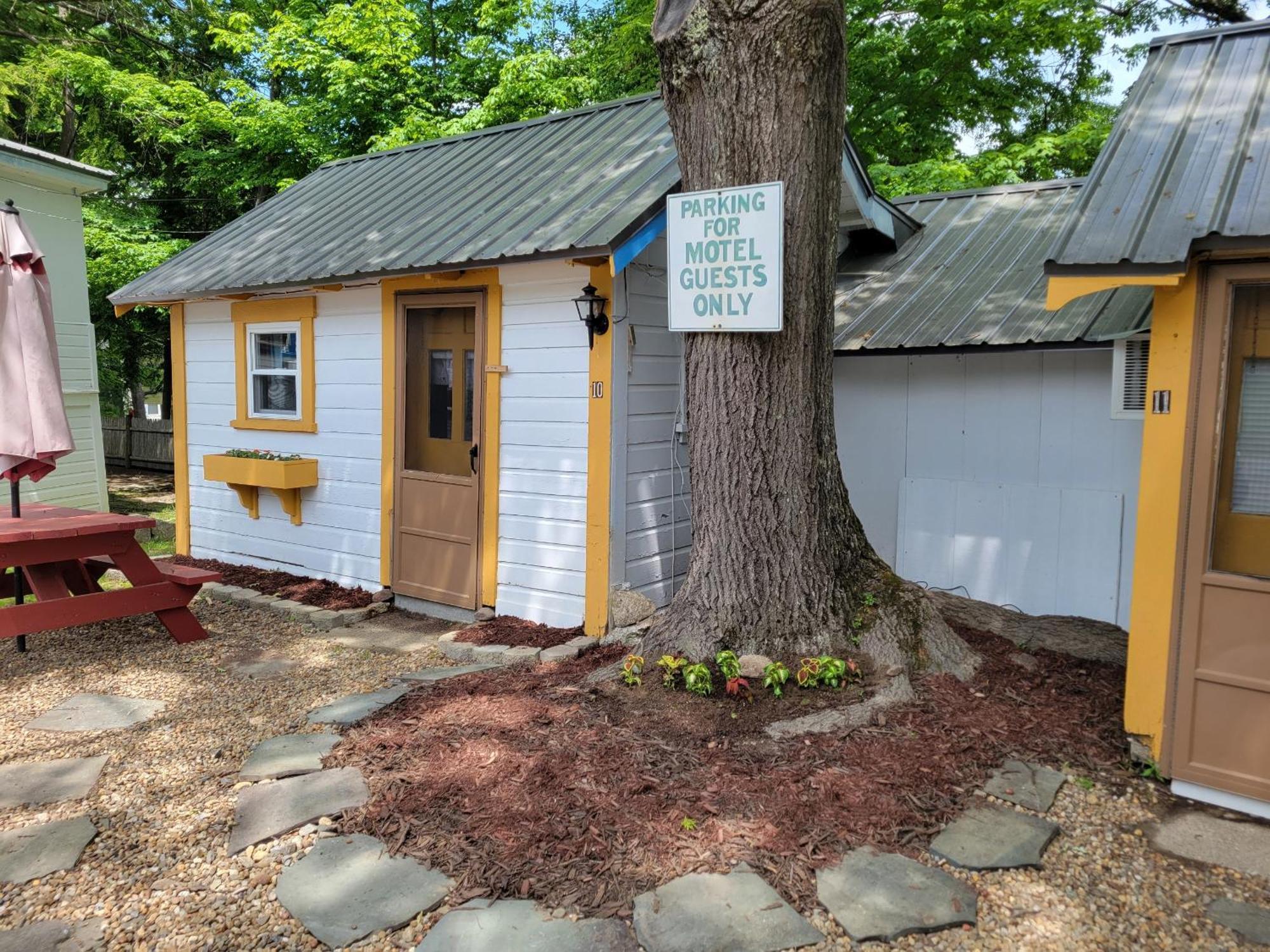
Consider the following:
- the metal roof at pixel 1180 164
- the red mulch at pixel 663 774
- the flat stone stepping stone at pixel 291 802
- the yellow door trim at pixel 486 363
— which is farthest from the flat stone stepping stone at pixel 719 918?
the yellow door trim at pixel 486 363

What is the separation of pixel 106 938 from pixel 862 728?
3016 millimetres

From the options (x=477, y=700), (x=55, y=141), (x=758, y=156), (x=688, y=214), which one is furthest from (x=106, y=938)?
(x=55, y=141)

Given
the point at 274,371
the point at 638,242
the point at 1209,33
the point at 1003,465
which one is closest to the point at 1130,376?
the point at 1003,465

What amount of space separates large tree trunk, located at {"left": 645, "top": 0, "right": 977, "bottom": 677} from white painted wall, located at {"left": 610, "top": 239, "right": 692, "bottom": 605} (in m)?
1.26

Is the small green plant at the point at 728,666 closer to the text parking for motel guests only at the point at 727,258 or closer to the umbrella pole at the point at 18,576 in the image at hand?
the text parking for motel guests only at the point at 727,258

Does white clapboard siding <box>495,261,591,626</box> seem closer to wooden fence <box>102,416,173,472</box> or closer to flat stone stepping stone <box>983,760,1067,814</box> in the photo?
flat stone stepping stone <box>983,760,1067,814</box>

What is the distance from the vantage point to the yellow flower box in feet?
24.7

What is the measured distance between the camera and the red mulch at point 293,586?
23.7 ft

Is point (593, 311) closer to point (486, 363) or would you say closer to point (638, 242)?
point (638, 242)

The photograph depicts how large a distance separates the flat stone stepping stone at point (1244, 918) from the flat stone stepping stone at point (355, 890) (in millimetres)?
2587

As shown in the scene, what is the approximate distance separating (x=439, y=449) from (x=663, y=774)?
13.0 feet

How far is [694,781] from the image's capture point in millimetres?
3564

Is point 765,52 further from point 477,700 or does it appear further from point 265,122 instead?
point 265,122

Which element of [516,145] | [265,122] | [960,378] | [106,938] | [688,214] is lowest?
→ [106,938]
